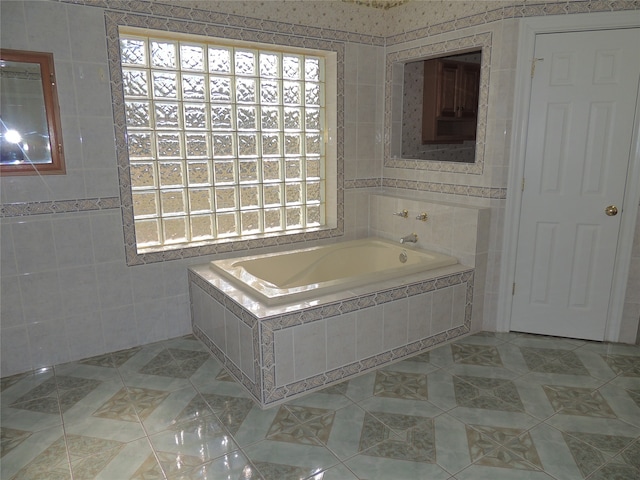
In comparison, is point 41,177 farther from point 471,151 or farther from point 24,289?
point 471,151

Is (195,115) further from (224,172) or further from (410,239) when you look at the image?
(410,239)

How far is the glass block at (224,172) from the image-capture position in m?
3.15

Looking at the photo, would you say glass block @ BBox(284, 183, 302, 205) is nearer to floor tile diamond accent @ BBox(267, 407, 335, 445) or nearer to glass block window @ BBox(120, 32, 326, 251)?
glass block window @ BBox(120, 32, 326, 251)

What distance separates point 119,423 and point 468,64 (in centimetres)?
380

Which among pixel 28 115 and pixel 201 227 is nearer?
pixel 28 115

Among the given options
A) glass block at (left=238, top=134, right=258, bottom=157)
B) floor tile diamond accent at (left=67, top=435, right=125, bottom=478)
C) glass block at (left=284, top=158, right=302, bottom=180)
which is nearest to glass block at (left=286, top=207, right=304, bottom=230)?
glass block at (left=284, top=158, right=302, bottom=180)

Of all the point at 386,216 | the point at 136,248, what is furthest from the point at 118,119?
the point at 386,216

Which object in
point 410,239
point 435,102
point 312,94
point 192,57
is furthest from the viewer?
point 435,102

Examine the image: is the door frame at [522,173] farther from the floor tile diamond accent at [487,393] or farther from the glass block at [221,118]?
the glass block at [221,118]

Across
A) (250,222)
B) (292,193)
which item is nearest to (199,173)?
(250,222)

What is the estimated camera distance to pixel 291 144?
346cm

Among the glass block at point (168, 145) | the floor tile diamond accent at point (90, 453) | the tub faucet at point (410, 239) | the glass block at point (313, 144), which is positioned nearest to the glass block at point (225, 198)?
the glass block at point (168, 145)

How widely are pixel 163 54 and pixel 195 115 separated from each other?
1.35ft

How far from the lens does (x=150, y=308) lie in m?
2.91
